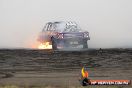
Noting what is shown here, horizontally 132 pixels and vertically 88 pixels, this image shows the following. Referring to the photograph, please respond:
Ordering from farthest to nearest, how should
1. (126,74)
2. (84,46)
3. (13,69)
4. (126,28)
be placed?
(126,28), (84,46), (13,69), (126,74)

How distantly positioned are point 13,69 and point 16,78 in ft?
8.08

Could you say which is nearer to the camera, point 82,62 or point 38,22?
point 82,62

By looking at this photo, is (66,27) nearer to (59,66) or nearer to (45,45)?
(45,45)

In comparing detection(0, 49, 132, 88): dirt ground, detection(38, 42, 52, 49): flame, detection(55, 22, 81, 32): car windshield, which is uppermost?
detection(55, 22, 81, 32): car windshield

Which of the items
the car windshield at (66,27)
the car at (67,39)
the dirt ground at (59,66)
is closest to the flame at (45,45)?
the car at (67,39)

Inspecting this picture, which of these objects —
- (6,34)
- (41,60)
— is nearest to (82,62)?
(41,60)

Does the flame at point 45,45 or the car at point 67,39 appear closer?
the car at point 67,39

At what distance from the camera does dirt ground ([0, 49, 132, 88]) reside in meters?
14.7

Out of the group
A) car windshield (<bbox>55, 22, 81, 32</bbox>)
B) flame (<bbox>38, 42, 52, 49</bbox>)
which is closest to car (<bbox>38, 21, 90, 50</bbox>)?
car windshield (<bbox>55, 22, 81, 32</bbox>)

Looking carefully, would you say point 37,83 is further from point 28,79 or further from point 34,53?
point 34,53

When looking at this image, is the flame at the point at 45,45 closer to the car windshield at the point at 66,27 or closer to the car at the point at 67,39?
the car at the point at 67,39

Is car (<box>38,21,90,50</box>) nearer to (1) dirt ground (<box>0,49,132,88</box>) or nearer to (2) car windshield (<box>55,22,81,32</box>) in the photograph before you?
(2) car windshield (<box>55,22,81,32</box>)

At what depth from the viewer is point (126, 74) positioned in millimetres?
15719

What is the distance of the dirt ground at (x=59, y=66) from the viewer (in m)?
14.7
